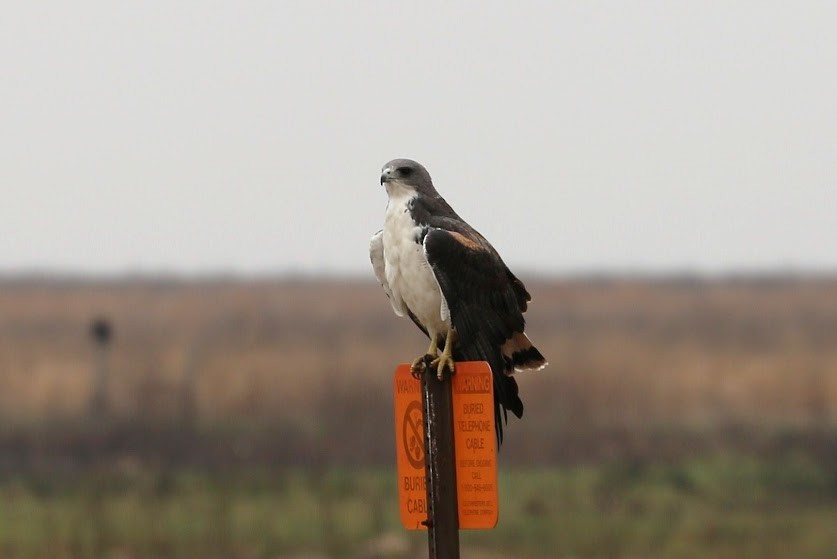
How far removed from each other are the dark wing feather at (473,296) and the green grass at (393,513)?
5384 millimetres

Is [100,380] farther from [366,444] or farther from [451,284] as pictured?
[451,284]

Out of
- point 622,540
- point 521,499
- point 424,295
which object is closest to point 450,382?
point 424,295

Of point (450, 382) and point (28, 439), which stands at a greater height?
point (28, 439)

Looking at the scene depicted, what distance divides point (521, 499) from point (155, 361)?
23.1 feet

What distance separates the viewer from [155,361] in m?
17.9

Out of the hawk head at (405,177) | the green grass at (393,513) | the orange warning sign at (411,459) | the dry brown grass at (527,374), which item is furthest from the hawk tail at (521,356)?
the dry brown grass at (527,374)

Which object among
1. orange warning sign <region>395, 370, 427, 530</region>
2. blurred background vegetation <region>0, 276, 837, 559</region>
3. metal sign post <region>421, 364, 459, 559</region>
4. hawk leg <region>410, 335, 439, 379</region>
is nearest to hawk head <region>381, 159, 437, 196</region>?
hawk leg <region>410, 335, 439, 379</region>

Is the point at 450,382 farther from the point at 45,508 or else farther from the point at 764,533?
the point at 45,508

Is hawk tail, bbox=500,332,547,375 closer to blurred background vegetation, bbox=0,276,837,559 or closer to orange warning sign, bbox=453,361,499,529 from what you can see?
orange warning sign, bbox=453,361,499,529

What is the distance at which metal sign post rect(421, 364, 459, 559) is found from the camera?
4824mm

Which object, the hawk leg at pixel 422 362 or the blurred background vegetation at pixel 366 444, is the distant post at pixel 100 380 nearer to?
the blurred background vegetation at pixel 366 444

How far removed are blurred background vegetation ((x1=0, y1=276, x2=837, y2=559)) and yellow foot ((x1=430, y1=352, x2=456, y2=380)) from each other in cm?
571

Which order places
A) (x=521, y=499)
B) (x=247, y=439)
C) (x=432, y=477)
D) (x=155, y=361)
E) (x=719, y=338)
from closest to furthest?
(x=432, y=477)
(x=521, y=499)
(x=247, y=439)
(x=155, y=361)
(x=719, y=338)

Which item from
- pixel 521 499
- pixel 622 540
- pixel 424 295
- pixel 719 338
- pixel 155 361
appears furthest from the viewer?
pixel 719 338
